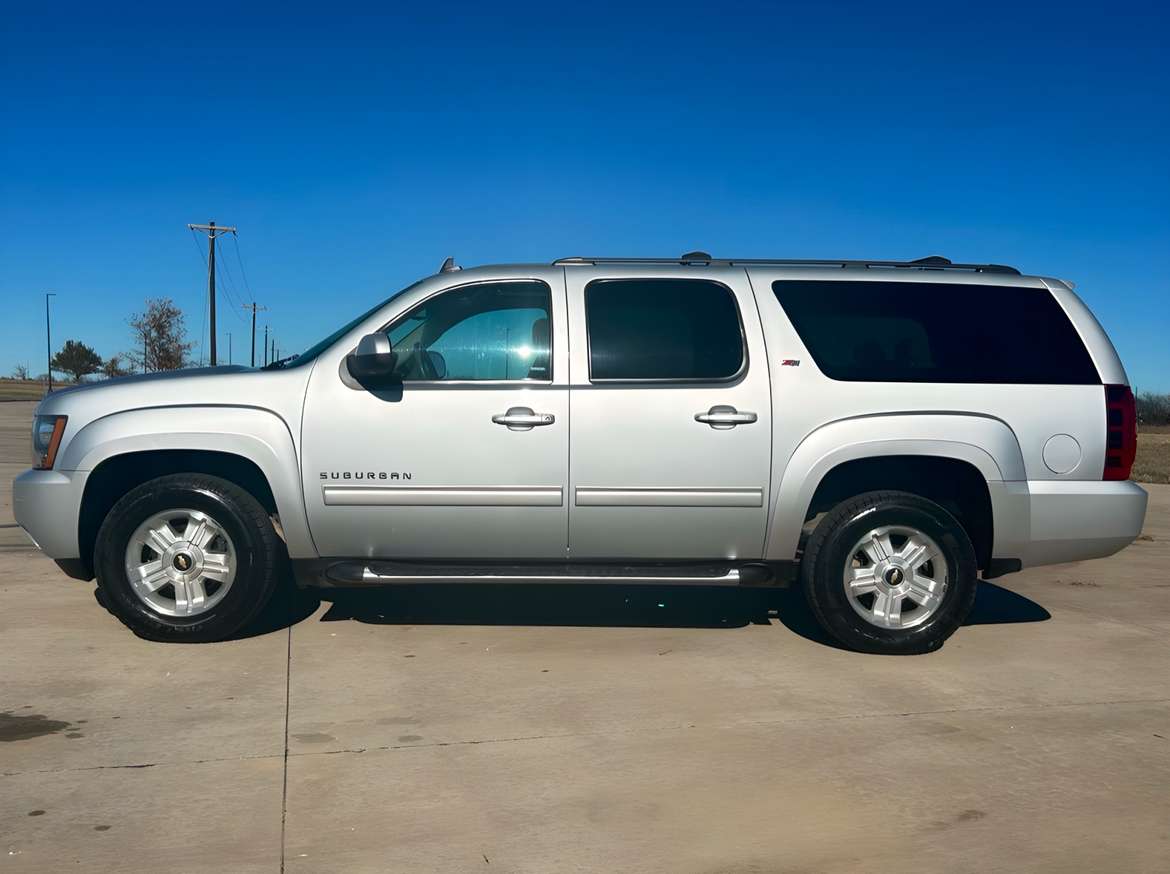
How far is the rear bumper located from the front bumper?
4567 mm

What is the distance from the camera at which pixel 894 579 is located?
17.6 ft

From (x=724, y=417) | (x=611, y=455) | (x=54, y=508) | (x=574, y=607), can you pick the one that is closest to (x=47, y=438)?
(x=54, y=508)

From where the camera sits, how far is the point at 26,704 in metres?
4.39

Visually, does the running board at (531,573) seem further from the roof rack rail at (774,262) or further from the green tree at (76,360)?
the green tree at (76,360)

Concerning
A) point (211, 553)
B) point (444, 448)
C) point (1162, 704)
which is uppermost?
point (444, 448)

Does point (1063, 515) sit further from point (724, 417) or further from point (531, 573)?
point (531, 573)

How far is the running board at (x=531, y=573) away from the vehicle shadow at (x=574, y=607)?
0.67m

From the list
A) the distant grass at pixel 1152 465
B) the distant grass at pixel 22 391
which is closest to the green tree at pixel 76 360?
the distant grass at pixel 22 391

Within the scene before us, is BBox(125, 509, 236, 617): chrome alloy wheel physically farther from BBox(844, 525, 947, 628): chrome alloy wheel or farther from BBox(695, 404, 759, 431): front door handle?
BBox(844, 525, 947, 628): chrome alloy wheel

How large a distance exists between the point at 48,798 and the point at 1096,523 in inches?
186

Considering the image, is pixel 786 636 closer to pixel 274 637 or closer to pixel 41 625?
pixel 274 637

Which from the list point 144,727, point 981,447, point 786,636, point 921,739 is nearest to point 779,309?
point 981,447

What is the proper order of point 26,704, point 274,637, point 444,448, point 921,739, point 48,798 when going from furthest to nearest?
point 274,637, point 444,448, point 26,704, point 921,739, point 48,798

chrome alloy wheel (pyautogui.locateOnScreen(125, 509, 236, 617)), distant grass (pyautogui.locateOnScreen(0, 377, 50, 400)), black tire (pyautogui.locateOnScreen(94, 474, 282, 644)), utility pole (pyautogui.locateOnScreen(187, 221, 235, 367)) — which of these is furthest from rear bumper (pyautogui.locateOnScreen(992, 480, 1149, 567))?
distant grass (pyautogui.locateOnScreen(0, 377, 50, 400))
